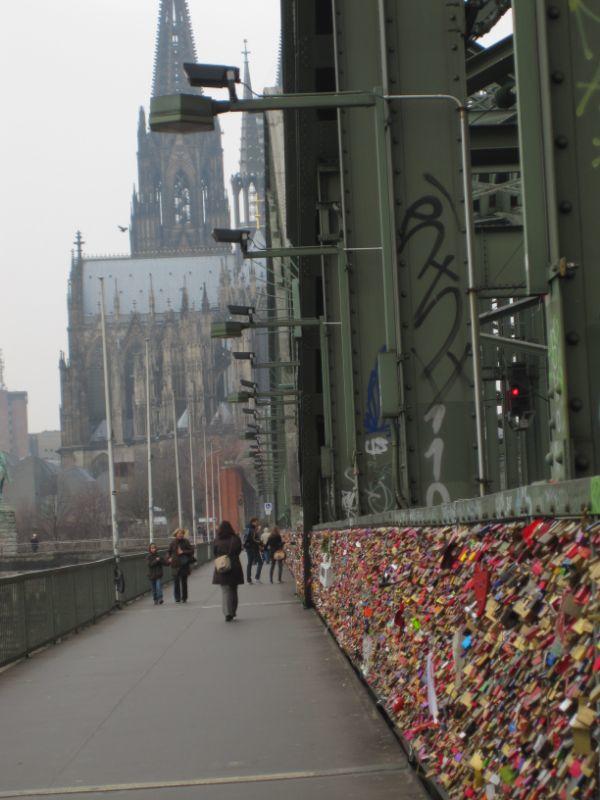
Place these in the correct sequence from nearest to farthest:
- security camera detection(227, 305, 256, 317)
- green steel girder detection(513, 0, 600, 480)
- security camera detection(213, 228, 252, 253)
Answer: green steel girder detection(513, 0, 600, 480) < security camera detection(213, 228, 252, 253) < security camera detection(227, 305, 256, 317)

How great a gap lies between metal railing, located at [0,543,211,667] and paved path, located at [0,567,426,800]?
0.35 m

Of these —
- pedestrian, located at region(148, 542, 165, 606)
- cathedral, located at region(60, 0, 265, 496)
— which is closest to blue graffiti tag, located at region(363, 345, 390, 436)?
pedestrian, located at region(148, 542, 165, 606)

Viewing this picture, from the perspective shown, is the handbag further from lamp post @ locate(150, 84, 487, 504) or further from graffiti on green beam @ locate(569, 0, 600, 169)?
graffiti on green beam @ locate(569, 0, 600, 169)

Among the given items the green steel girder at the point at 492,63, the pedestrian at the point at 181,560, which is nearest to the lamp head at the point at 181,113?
the green steel girder at the point at 492,63

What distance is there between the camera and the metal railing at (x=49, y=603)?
18.0 m

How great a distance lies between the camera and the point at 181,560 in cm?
3209

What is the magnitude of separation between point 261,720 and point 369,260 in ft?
29.5

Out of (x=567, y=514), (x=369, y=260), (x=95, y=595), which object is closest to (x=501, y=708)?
(x=567, y=514)

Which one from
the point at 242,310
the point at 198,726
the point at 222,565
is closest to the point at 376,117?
the point at 198,726

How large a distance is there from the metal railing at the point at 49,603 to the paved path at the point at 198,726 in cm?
35

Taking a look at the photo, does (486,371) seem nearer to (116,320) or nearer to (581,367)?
(581,367)

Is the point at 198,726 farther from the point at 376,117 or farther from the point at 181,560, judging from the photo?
the point at 181,560

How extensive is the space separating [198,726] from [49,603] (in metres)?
10.6

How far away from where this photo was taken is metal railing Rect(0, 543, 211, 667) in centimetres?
1800
